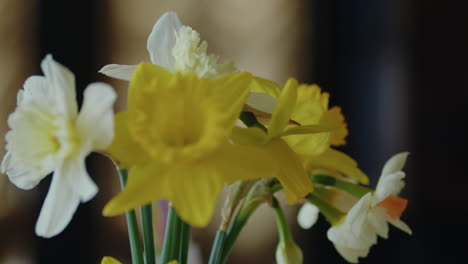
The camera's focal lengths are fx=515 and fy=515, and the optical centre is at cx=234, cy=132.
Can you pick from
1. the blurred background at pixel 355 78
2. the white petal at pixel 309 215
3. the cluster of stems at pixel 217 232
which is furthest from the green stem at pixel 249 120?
the blurred background at pixel 355 78

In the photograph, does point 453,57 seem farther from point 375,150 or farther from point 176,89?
point 176,89

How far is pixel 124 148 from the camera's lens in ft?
1.08

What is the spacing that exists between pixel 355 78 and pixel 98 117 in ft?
6.49

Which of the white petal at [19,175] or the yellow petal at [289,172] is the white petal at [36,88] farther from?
the yellow petal at [289,172]

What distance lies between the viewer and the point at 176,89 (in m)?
0.33

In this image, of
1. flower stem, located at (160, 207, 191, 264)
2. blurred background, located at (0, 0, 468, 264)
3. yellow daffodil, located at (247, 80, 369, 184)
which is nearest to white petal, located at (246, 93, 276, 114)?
yellow daffodil, located at (247, 80, 369, 184)

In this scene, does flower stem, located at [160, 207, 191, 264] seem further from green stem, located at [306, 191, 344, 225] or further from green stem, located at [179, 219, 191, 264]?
green stem, located at [306, 191, 344, 225]

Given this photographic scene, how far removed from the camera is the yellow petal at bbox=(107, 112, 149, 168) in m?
0.32

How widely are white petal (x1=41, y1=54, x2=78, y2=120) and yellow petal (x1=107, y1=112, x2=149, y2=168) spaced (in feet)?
0.10

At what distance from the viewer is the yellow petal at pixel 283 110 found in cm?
40

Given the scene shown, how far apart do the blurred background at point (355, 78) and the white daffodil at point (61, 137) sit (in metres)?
1.73

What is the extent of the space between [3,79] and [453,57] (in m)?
1.73

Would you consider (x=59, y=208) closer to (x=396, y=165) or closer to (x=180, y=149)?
(x=180, y=149)

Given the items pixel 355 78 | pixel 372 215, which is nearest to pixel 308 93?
pixel 372 215
